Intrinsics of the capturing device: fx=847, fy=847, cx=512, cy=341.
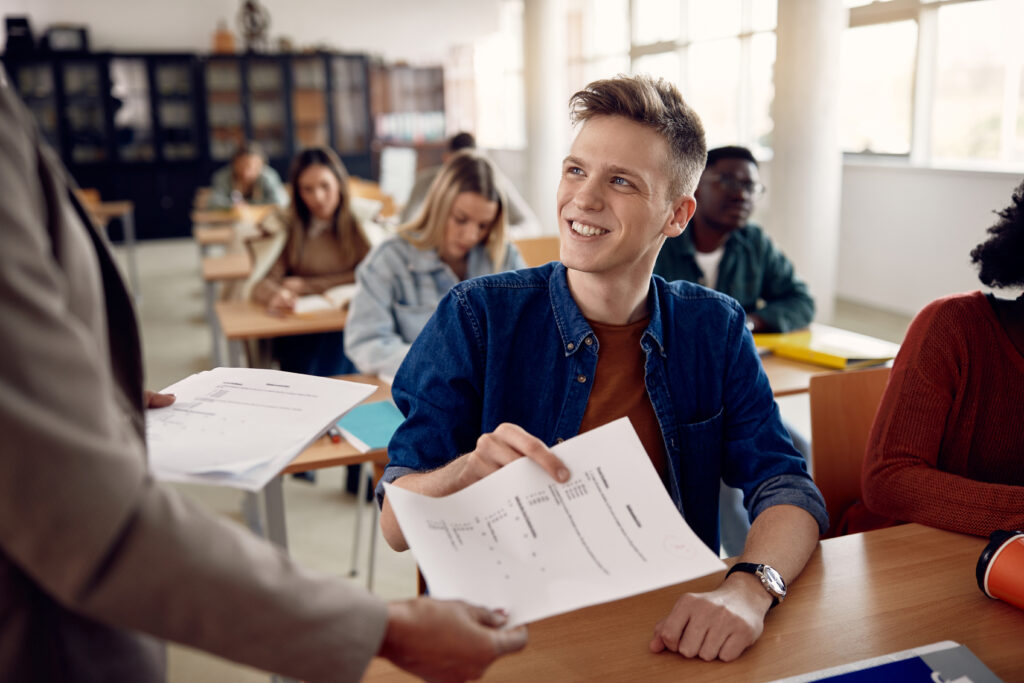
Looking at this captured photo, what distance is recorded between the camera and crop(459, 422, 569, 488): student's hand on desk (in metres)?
0.96

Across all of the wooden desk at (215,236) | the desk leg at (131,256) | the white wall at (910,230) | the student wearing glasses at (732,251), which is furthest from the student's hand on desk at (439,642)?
the desk leg at (131,256)

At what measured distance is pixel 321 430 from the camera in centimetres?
96

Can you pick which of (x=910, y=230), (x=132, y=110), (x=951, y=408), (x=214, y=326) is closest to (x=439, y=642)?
(x=951, y=408)

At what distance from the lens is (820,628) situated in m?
1.05

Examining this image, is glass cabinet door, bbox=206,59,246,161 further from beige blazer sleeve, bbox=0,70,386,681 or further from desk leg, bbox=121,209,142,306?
beige blazer sleeve, bbox=0,70,386,681

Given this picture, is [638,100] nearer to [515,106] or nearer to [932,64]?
[932,64]

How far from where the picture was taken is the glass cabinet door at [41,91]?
10.1 m

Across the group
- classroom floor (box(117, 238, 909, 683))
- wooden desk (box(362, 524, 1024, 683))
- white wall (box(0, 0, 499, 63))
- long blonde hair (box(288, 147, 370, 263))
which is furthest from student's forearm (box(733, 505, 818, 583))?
white wall (box(0, 0, 499, 63))

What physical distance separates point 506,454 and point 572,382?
40 cm

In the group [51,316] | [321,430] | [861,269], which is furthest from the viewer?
[861,269]

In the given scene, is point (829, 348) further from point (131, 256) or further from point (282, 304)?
point (131, 256)

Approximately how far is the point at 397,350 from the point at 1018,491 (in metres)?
1.76

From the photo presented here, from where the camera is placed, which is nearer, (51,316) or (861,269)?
(51,316)

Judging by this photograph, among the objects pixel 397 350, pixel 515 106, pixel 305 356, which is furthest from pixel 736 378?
pixel 515 106
